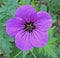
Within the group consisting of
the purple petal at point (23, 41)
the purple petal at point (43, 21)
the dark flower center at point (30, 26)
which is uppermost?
the purple petal at point (43, 21)

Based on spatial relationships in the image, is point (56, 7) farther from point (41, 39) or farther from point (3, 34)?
point (41, 39)

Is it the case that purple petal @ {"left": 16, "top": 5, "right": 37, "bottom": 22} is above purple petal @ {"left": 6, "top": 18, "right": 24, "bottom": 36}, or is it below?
above

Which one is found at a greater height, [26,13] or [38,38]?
[26,13]

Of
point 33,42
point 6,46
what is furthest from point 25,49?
point 6,46

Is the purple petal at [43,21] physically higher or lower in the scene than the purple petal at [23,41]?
higher
